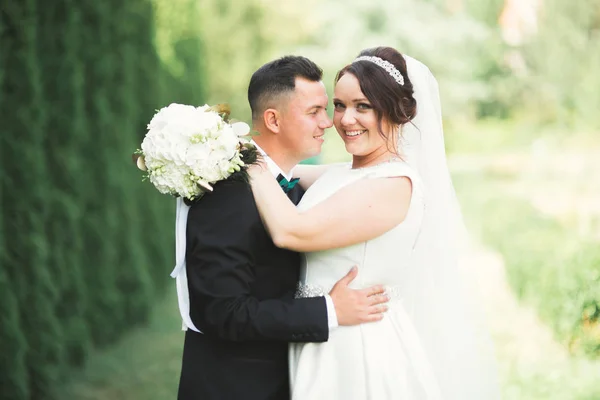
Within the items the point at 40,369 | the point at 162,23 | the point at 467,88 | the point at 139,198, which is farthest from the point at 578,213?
the point at 467,88

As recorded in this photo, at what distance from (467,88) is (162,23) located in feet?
39.5

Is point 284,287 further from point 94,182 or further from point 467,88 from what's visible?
point 467,88

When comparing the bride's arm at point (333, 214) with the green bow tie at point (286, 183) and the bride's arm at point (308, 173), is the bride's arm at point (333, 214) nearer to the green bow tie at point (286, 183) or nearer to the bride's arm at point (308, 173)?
the green bow tie at point (286, 183)

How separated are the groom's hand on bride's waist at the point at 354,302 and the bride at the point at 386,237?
43 millimetres

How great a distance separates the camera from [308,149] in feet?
10.1

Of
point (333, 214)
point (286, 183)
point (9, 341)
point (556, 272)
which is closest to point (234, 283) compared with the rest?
point (333, 214)

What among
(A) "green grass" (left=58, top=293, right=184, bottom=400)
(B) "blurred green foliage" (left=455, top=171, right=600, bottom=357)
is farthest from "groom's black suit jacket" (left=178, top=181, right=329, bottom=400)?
(B) "blurred green foliage" (left=455, top=171, right=600, bottom=357)

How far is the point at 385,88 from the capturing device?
9.57 feet

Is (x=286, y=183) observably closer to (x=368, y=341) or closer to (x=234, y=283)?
(x=234, y=283)

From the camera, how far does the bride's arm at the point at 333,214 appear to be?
107 inches

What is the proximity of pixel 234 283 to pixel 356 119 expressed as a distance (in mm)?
798

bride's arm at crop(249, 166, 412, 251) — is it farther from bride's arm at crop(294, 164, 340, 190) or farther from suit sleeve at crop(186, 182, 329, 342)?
bride's arm at crop(294, 164, 340, 190)

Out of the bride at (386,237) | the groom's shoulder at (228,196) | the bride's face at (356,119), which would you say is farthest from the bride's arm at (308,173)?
the groom's shoulder at (228,196)

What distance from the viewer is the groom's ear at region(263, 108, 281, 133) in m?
3.04
